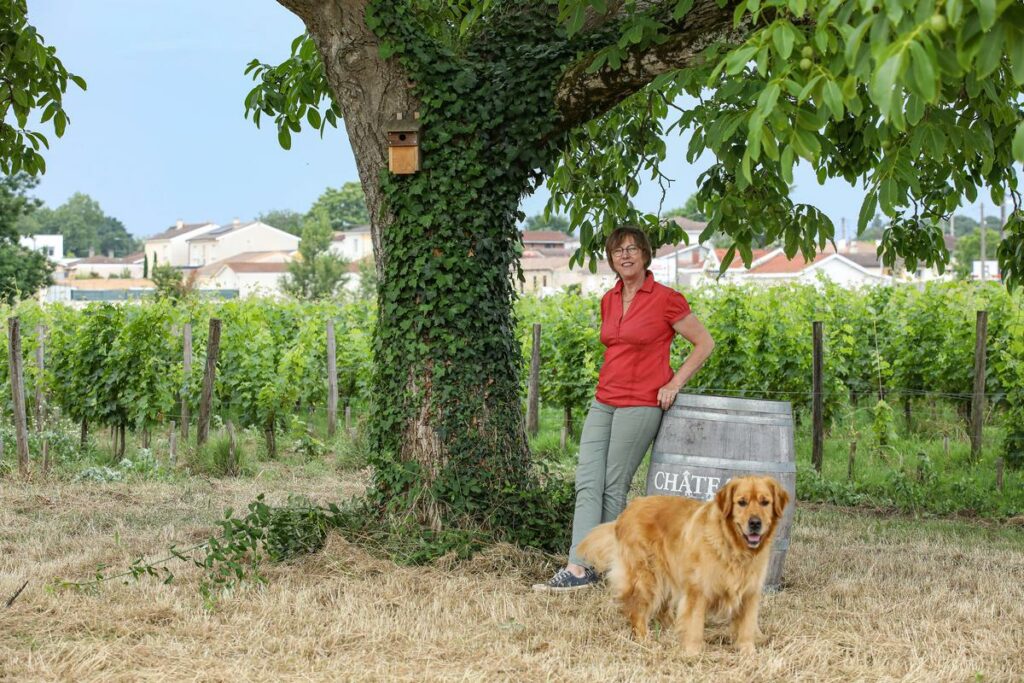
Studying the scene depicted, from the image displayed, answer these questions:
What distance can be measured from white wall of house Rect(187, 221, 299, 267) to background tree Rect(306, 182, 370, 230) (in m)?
3.51

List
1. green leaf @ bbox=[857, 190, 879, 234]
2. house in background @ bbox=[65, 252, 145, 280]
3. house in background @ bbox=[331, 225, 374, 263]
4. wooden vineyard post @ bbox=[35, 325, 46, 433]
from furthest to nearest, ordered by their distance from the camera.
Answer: house in background @ bbox=[65, 252, 145, 280]
house in background @ bbox=[331, 225, 374, 263]
wooden vineyard post @ bbox=[35, 325, 46, 433]
green leaf @ bbox=[857, 190, 879, 234]

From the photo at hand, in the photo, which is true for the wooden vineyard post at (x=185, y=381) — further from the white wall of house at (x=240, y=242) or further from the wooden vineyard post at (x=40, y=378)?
the white wall of house at (x=240, y=242)

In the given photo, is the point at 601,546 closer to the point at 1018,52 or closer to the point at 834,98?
the point at 834,98

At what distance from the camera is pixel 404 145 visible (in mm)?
6133

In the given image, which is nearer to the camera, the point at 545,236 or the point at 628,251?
the point at 628,251

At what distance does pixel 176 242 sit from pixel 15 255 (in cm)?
7588

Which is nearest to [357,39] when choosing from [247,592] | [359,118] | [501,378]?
[359,118]

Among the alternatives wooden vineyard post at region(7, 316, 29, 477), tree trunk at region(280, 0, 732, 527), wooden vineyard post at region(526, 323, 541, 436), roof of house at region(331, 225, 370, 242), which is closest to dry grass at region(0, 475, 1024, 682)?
tree trunk at region(280, 0, 732, 527)

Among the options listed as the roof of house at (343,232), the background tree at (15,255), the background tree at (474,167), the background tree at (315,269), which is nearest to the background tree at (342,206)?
the roof of house at (343,232)

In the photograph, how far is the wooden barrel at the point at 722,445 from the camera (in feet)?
17.2

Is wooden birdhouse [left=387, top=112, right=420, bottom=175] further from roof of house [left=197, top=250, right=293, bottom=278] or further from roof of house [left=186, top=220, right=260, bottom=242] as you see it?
roof of house [left=186, top=220, right=260, bottom=242]

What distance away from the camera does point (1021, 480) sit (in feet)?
30.6

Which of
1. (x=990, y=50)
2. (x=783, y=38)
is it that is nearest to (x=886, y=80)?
(x=990, y=50)

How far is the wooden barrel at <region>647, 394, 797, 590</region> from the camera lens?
5234 mm
